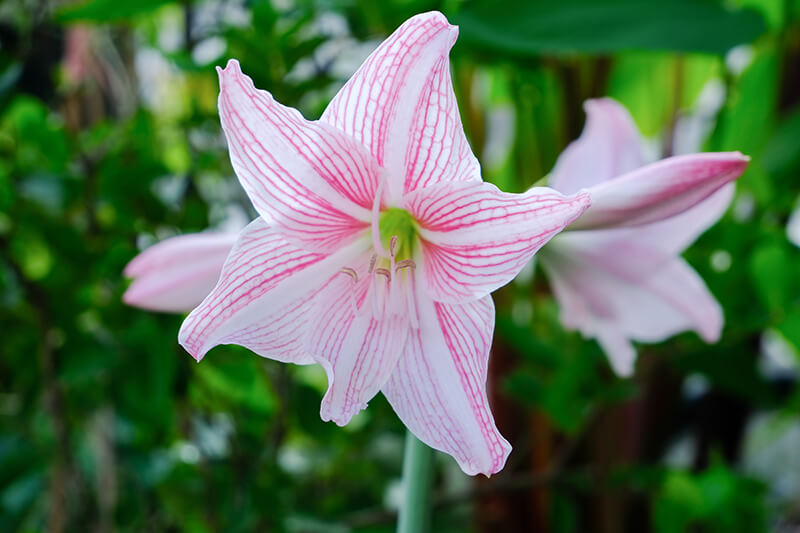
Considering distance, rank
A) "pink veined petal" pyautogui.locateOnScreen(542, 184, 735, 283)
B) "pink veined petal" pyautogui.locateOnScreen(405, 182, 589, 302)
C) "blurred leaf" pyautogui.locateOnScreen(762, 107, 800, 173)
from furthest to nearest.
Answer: "blurred leaf" pyautogui.locateOnScreen(762, 107, 800, 173), "pink veined petal" pyautogui.locateOnScreen(542, 184, 735, 283), "pink veined petal" pyautogui.locateOnScreen(405, 182, 589, 302)

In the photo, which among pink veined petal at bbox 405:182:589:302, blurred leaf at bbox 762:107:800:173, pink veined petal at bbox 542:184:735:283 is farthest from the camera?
blurred leaf at bbox 762:107:800:173

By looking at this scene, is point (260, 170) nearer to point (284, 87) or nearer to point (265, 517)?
point (284, 87)

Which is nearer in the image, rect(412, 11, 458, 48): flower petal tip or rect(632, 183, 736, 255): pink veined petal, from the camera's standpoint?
rect(412, 11, 458, 48): flower petal tip

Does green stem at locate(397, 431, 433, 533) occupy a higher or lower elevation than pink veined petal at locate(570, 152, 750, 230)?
lower

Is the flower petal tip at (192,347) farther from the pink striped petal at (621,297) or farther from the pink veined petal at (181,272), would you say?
the pink striped petal at (621,297)

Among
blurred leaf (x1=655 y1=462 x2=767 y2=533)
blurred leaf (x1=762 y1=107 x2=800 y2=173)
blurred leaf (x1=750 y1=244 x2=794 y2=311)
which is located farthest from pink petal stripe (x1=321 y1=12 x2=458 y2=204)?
blurred leaf (x1=762 y1=107 x2=800 y2=173)

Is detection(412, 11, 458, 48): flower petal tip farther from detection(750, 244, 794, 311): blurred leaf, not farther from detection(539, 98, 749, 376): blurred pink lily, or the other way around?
detection(750, 244, 794, 311): blurred leaf

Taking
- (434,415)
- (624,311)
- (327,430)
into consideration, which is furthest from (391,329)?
(327,430)

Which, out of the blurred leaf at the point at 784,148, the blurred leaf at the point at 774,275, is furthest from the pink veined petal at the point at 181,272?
the blurred leaf at the point at 784,148

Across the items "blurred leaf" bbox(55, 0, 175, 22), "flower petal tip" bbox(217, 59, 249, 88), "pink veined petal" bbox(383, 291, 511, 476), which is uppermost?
"flower petal tip" bbox(217, 59, 249, 88)
